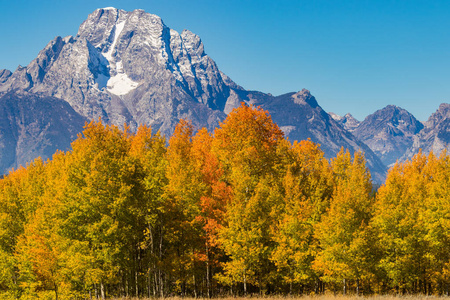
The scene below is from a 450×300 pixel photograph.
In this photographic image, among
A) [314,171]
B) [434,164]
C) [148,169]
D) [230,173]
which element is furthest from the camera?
[434,164]

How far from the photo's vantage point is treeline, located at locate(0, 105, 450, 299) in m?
36.8

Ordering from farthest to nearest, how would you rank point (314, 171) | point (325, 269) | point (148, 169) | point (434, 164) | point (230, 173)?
point (434, 164) < point (314, 171) < point (230, 173) < point (148, 169) < point (325, 269)

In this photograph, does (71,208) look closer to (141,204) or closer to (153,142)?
(141,204)

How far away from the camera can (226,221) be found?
138 feet

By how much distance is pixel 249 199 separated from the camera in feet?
136

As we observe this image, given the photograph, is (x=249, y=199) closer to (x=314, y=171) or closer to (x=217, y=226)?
(x=217, y=226)

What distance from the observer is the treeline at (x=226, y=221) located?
36.8m

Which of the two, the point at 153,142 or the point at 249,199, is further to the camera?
the point at 153,142

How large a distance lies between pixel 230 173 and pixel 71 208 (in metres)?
18.2

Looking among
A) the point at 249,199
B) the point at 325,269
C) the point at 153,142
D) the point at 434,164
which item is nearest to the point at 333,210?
the point at 325,269

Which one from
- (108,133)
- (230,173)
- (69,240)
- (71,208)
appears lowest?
(69,240)

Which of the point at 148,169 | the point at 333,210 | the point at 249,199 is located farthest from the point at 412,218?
the point at 148,169

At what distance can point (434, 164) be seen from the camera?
6244 cm

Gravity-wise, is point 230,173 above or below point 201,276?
above
